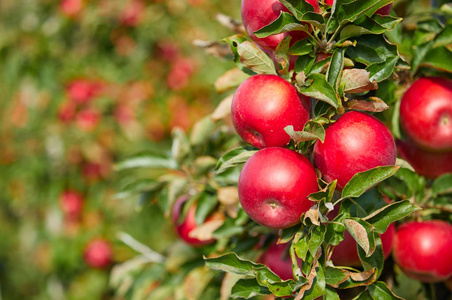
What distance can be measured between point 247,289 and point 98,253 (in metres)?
1.84

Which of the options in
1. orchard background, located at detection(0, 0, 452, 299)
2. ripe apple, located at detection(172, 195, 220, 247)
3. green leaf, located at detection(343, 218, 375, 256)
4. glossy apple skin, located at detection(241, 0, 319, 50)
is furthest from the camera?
ripe apple, located at detection(172, 195, 220, 247)

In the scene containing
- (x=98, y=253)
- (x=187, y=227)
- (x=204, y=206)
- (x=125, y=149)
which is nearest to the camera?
(x=204, y=206)

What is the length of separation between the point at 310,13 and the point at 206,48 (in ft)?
1.03

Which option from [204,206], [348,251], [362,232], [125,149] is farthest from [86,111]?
[362,232]

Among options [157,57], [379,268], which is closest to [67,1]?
[157,57]

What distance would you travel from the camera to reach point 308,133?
613 mm

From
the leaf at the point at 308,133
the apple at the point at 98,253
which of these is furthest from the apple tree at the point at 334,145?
the apple at the point at 98,253

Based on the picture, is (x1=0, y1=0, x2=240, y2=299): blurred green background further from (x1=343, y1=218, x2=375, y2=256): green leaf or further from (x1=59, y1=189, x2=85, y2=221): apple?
(x1=343, y1=218, x2=375, y2=256): green leaf

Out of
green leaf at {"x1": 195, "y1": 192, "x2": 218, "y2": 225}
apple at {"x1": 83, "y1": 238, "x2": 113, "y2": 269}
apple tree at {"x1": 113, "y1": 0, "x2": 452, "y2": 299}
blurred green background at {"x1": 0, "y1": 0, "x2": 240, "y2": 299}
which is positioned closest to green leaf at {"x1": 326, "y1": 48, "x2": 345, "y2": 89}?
apple tree at {"x1": 113, "y1": 0, "x2": 452, "y2": 299}

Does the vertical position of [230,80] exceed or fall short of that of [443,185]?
it exceeds it

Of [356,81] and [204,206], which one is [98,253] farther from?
[356,81]

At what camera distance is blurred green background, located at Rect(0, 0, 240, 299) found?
2.39 meters

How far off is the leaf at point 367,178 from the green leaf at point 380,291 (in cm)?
15

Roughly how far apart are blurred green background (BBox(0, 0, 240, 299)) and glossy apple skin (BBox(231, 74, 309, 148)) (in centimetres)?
173
